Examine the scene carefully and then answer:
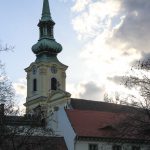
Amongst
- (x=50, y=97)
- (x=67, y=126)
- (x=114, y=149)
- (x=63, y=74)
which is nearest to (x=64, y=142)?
(x=67, y=126)

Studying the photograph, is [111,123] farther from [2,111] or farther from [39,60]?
[39,60]

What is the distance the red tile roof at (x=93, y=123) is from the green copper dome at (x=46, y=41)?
132ft

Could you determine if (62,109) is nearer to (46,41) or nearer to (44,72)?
(44,72)

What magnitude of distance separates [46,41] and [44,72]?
21.0 ft

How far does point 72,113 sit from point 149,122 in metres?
26.3

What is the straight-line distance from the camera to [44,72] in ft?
325

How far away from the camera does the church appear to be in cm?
5262

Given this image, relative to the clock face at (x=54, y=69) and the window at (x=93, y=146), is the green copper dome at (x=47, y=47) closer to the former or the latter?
the clock face at (x=54, y=69)

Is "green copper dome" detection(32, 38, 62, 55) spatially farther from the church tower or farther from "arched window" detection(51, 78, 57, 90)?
"arched window" detection(51, 78, 57, 90)

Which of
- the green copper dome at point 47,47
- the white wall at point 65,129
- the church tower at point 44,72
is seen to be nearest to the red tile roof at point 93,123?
the white wall at point 65,129

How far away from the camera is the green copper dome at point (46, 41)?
330 feet

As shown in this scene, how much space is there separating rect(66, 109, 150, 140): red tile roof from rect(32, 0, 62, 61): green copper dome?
1581 inches

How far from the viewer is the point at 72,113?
197ft

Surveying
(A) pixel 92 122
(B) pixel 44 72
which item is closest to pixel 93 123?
(A) pixel 92 122
